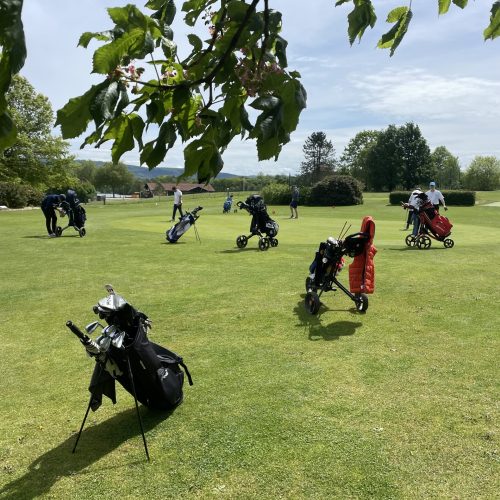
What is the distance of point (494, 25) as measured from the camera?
3.34 meters

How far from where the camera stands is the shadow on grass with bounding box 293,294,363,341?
7.57m

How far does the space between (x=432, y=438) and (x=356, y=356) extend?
2125 millimetres

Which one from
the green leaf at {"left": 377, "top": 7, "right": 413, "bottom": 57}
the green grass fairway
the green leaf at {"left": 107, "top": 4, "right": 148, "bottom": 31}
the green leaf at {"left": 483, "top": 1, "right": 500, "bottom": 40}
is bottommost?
the green grass fairway

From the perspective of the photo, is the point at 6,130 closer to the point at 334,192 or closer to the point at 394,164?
the point at 334,192

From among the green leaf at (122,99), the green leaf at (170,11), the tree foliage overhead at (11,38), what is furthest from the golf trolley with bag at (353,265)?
the tree foliage overhead at (11,38)

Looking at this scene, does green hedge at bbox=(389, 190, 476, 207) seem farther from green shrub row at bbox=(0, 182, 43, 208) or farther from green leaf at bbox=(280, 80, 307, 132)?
green leaf at bbox=(280, 80, 307, 132)

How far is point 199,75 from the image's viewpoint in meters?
2.45

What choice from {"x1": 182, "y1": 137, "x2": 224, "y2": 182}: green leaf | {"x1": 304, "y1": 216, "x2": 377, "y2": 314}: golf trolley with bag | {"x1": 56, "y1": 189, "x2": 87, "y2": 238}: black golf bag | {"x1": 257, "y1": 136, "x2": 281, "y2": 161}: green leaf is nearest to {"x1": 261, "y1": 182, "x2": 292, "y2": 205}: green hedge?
{"x1": 56, "y1": 189, "x2": 87, "y2": 238}: black golf bag

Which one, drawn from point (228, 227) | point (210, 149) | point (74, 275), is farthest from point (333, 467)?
point (228, 227)

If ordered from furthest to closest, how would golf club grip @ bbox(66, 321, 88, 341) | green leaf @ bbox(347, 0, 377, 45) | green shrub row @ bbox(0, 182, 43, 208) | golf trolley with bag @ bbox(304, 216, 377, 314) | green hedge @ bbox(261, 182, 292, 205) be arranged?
green hedge @ bbox(261, 182, 292, 205)
green shrub row @ bbox(0, 182, 43, 208)
golf trolley with bag @ bbox(304, 216, 377, 314)
golf club grip @ bbox(66, 321, 88, 341)
green leaf @ bbox(347, 0, 377, 45)

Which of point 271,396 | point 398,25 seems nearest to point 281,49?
point 398,25

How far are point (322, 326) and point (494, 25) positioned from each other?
5499 mm

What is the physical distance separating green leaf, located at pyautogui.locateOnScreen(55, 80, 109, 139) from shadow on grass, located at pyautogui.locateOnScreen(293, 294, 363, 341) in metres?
6.10

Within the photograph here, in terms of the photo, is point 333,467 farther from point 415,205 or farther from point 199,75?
point 415,205
